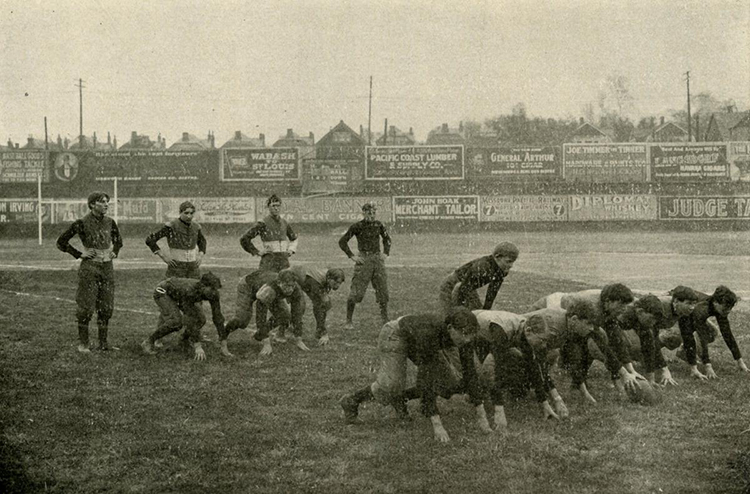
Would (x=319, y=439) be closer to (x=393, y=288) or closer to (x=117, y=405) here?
(x=117, y=405)

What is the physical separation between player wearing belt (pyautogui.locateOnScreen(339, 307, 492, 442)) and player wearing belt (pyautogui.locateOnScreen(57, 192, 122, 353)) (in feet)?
13.4

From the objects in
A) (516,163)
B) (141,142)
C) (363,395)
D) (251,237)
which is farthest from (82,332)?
(141,142)

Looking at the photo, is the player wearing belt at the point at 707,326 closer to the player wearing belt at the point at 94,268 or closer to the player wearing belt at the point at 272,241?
the player wearing belt at the point at 272,241

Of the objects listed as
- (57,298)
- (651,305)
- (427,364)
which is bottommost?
(57,298)

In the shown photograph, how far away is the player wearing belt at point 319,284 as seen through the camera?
28.6 feet

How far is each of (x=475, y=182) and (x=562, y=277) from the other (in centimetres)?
2455

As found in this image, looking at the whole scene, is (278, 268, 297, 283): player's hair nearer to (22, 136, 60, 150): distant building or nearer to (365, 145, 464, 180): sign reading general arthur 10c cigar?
(365, 145, 464, 180): sign reading general arthur 10c cigar

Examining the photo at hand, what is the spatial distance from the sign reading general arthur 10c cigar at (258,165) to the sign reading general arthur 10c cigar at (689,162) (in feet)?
68.2

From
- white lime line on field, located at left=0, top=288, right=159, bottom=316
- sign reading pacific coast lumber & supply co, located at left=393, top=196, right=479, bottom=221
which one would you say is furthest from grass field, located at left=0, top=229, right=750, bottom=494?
sign reading pacific coast lumber & supply co, located at left=393, top=196, right=479, bottom=221

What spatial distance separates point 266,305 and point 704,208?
114 ft

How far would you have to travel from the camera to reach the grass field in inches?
174

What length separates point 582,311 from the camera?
5.77 meters

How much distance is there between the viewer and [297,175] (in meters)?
42.5

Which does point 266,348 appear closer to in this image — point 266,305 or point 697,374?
point 266,305
